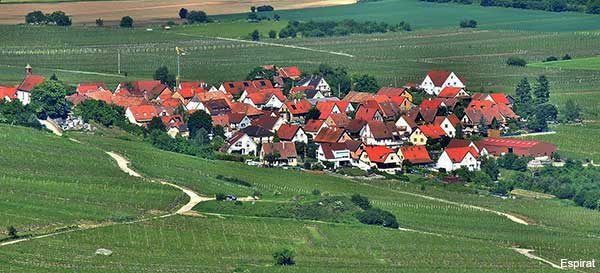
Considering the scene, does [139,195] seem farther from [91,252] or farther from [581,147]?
[581,147]

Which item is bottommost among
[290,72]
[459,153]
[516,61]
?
[516,61]

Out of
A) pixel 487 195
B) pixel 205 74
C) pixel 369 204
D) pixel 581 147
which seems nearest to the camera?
pixel 369 204

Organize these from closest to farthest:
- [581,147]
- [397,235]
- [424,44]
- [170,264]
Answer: [170,264], [397,235], [581,147], [424,44]

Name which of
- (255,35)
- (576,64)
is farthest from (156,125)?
(255,35)

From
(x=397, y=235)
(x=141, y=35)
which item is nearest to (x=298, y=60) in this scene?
(x=141, y=35)

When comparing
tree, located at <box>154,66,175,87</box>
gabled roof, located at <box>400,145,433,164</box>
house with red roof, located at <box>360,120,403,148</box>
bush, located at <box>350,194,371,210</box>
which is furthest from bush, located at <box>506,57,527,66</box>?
bush, located at <box>350,194,371,210</box>

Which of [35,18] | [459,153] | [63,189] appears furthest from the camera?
[35,18]

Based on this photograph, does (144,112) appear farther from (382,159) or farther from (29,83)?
(382,159)

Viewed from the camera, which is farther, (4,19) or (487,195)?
(4,19)
